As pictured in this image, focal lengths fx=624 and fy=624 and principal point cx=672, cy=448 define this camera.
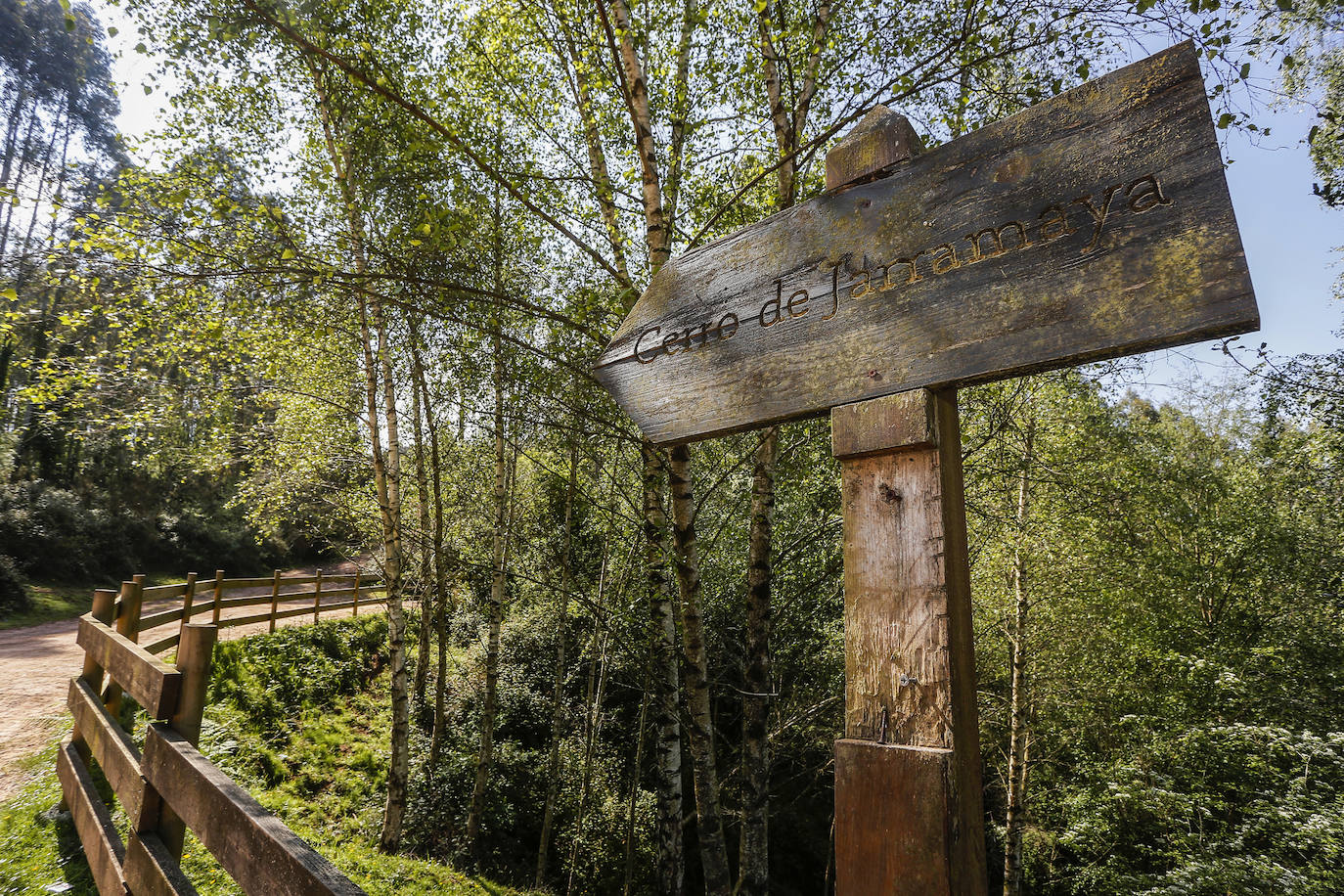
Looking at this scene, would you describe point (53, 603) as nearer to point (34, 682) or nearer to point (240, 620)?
point (240, 620)

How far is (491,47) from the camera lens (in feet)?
17.9

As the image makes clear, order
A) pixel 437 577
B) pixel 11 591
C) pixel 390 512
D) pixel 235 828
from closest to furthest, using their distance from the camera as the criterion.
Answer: pixel 235 828 < pixel 390 512 < pixel 437 577 < pixel 11 591

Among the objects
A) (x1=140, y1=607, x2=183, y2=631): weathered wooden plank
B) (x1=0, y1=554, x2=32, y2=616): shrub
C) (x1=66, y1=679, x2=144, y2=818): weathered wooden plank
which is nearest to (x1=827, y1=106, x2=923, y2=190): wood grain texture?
(x1=66, y1=679, x2=144, y2=818): weathered wooden plank

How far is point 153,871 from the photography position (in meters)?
2.10

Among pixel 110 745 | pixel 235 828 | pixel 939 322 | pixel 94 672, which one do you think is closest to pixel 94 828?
pixel 110 745

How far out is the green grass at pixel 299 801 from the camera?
11.3 feet

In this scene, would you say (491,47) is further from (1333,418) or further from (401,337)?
(1333,418)

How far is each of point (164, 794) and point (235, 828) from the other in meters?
0.78

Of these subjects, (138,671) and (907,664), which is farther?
(138,671)

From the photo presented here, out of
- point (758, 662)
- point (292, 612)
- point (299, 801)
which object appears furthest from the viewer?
point (292, 612)

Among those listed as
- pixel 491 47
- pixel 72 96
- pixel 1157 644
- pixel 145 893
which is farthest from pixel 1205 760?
pixel 72 96

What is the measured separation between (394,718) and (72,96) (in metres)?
33.7

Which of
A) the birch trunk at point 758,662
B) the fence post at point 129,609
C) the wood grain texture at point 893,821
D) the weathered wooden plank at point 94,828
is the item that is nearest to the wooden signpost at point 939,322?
the wood grain texture at point 893,821

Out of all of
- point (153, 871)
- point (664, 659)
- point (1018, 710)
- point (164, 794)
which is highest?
point (664, 659)
